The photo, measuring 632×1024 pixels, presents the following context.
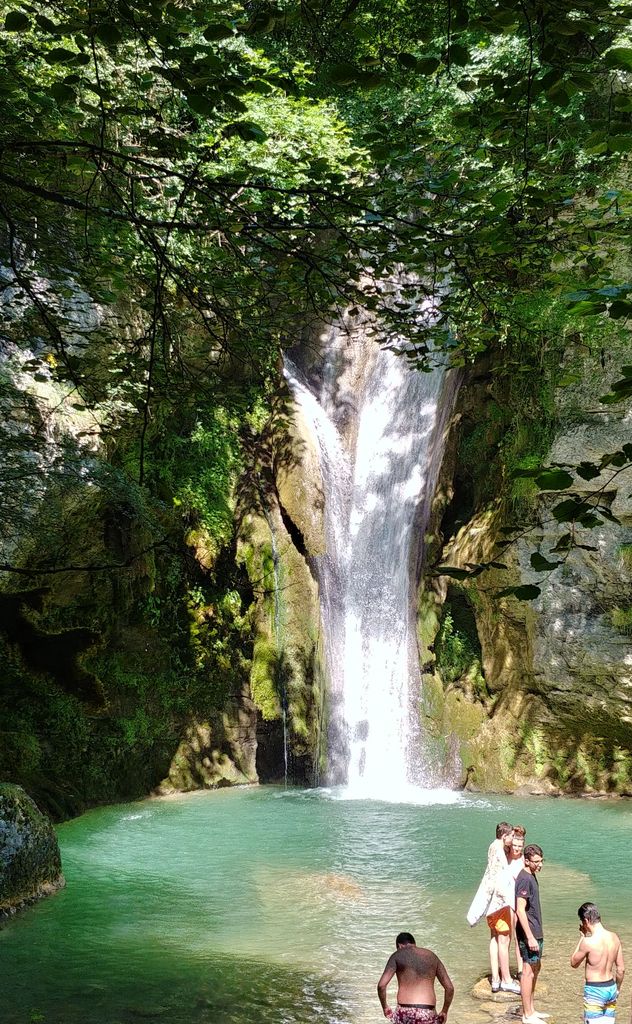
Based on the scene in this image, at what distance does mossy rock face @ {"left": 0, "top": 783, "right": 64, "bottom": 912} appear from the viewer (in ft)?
25.2

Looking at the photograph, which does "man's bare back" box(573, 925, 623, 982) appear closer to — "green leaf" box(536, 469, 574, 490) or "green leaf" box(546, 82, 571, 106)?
"green leaf" box(536, 469, 574, 490)

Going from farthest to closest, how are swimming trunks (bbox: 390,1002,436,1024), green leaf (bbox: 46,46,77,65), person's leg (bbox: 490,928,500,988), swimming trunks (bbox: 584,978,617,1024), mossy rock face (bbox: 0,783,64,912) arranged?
1. mossy rock face (bbox: 0,783,64,912)
2. person's leg (bbox: 490,928,500,988)
3. swimming trunks (bbox: 584,978,617,1024)
4. swimming trunks (bbox: 390,1002,436,1024)
5. green leaf (bbox: 46,46,77,65)

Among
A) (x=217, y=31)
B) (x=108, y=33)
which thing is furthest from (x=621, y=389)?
(x=108, y=33)

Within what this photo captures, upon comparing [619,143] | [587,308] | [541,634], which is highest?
[619,143]

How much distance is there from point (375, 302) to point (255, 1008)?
4.74 m

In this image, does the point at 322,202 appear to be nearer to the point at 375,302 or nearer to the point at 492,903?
the point at 375,302

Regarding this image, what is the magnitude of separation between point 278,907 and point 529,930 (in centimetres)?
299

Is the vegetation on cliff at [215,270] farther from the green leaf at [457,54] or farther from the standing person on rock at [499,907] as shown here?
the standing person on rock at [499,907]

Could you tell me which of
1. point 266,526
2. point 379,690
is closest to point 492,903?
point 379,690

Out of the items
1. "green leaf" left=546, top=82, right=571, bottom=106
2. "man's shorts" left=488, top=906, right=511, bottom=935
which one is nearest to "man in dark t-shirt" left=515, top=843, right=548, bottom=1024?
"man's shorts" left=488, top=906, right=511, bottom=935

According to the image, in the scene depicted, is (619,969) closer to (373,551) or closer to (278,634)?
(278,634)

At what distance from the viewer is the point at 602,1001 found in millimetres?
4992

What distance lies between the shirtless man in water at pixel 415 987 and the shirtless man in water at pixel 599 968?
97cm

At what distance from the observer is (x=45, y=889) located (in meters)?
8.10
